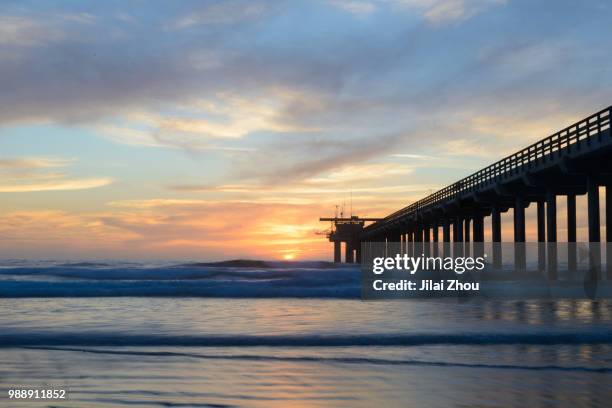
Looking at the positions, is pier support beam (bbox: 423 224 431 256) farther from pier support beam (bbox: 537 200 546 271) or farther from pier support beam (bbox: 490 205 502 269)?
pier support beam (bbox: 537 200 546 271)

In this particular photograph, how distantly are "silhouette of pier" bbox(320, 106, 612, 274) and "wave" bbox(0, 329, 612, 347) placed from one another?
1318 centimetres

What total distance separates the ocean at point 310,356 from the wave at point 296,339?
0.11ft

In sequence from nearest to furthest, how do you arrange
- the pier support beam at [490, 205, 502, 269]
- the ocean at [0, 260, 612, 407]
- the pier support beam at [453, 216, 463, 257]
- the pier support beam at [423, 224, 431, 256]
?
the ocean at [0, 260, 612, 407]
the pier support beam at [490, 205, 502, 269]
the pier support beam at [453, 216, 463, 257]
the pier support beam at [423, 224, 431, 256]

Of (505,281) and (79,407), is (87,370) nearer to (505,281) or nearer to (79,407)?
(79,407)

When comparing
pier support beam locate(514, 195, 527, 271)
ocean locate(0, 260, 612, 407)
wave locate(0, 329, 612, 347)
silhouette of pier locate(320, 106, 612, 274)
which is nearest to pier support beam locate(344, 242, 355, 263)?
silhouette of pier locate(320, 106, 612, 274)

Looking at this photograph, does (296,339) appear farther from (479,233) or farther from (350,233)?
(350,233)

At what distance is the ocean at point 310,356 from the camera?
7.21 metres

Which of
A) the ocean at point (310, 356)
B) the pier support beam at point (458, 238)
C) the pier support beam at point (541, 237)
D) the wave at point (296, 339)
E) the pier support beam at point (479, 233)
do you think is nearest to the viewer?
the ocean at point (310, 356)

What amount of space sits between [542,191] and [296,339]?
2553 cm

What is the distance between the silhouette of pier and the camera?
85.2 feet

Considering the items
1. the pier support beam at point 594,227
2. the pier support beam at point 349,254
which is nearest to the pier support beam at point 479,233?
the pier support beam at point 594,227

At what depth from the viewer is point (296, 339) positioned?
11.7m

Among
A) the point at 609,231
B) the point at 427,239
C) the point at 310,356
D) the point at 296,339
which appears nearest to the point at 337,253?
the point at 427,239

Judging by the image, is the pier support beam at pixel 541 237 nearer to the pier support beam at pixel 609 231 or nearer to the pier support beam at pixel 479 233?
the pier support beam at pixel 609 231
